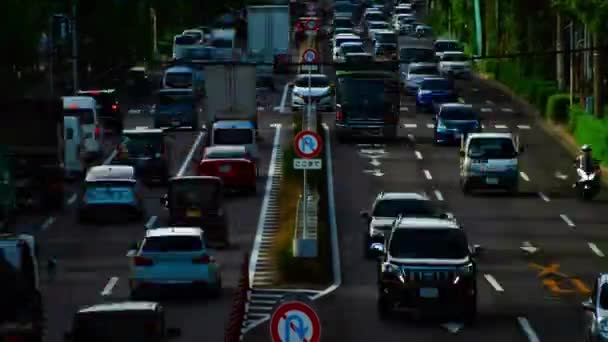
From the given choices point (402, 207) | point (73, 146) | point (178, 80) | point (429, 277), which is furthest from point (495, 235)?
point (178, 80)

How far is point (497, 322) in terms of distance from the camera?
3750 centimetres

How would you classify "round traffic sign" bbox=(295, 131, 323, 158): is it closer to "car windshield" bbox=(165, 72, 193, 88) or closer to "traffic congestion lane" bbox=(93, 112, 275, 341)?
"traffic congestion lane" bbox=(93, 112, 275, 341)

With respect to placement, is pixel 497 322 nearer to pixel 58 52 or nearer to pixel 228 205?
pixel 228 205

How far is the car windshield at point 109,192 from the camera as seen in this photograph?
5438 centimetres

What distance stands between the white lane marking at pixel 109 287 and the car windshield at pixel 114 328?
513 inches

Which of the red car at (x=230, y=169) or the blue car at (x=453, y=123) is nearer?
the red car at (x=230, y=169)

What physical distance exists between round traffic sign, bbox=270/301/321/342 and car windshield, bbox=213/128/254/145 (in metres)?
43.2

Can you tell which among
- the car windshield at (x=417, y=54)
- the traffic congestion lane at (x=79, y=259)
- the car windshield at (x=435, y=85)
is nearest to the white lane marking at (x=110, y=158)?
the traffic congestion lane at (x=79, y=259)

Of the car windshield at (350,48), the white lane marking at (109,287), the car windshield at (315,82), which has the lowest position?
the white lane marking at (109,287)

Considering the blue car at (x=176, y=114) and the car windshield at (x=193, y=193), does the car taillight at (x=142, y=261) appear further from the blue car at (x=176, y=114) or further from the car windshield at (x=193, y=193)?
the blue car at (x=176, y=114)

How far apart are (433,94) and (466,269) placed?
1990 inches

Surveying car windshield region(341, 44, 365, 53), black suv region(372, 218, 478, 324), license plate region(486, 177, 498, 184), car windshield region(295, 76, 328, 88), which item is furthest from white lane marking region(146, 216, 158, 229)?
car windshield region(341, 44, 365, 53)

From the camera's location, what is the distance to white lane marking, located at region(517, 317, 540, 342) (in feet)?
116

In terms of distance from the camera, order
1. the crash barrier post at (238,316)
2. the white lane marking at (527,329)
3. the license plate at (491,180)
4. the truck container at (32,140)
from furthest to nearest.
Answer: the license plate at (491,180)
the truck container at (32,140)
the white lane marking at (527,329)
the crash barrier post at (238,316)
